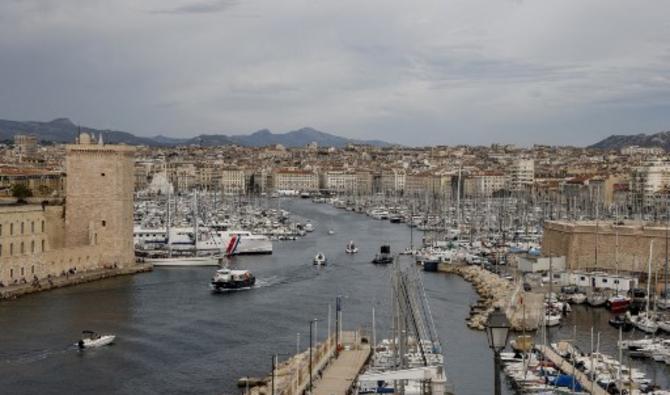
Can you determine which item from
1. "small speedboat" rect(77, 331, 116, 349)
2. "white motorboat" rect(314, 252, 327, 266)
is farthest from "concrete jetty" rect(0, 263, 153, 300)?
"small speedboat" rect(77, 331, 116, 349)

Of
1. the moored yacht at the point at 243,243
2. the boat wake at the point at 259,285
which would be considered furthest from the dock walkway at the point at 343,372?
the moored yacht at the point at 243,243

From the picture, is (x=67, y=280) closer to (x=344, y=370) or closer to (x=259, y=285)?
(x=259, y=285)

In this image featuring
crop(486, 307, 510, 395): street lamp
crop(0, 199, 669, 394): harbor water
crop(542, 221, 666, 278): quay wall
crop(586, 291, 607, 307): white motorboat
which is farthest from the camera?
crop(542, 221, 666, 278): quay wall

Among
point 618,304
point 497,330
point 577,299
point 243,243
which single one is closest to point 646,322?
point 618,304

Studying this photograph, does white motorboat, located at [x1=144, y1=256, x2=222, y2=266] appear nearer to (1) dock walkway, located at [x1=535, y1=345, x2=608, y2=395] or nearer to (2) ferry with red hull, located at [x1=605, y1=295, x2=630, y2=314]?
(2) ferry with red hull, located at [x1=605, y1=295, x2=630, y2=314]

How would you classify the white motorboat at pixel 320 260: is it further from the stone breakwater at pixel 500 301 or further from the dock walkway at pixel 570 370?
the dock walkway at pixel 570 370

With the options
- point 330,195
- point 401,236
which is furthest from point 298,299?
point 330,195
